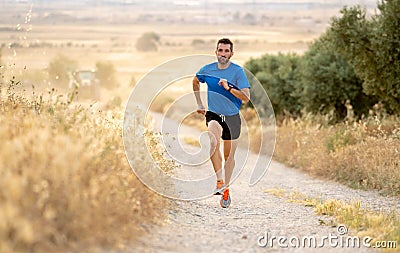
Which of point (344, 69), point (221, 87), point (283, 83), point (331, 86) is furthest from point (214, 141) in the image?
point (283, 83)

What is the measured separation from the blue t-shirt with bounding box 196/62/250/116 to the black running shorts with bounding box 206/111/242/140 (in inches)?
2.5

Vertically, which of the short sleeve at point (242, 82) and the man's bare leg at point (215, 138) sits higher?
the short sleeve at point (242, 82)

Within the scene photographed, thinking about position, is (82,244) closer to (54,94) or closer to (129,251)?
(129,251)

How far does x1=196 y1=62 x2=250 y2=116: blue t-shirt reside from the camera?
31.2ft

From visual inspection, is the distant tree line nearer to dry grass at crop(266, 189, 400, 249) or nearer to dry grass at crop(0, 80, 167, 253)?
dry grass at crop(266, 189, 400, 249)

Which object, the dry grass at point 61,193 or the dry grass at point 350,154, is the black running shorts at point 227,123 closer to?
the dry grass at point 61,193

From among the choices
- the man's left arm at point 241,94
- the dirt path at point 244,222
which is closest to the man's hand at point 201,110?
the man's left arm at point 241,94

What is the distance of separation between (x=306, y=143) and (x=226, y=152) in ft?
26.7

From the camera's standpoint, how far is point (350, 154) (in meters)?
14.5

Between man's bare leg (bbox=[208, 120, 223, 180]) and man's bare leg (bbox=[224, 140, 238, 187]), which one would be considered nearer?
man's bare leg (bbox=[208, 120, 223, 180])

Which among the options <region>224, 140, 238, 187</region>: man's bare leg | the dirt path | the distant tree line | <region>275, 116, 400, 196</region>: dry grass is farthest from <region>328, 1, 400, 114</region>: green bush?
<region>224, 140, 238, 187</region>: man's bare leg

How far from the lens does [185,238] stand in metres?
7.01

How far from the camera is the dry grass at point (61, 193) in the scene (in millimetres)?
5273

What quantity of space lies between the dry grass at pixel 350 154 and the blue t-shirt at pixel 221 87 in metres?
4.23
